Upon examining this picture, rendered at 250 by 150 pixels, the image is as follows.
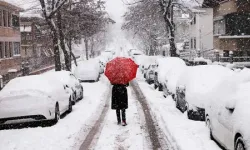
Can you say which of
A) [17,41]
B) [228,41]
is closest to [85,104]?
[228,41]

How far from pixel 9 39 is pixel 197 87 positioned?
28641 millimetres

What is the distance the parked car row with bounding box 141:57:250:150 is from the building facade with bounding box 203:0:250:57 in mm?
18637

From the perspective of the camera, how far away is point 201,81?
12961 millimetres

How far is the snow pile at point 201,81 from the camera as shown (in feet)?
39.4

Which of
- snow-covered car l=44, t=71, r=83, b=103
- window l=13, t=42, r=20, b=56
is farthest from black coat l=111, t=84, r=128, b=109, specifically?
window l=13, t=42, r=20, b=56

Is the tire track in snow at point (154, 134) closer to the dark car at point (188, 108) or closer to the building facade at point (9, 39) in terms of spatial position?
the dark car at point (188, 108)

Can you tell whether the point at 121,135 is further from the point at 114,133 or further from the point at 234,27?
the point at 234,27

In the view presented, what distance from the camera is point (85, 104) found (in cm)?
1730

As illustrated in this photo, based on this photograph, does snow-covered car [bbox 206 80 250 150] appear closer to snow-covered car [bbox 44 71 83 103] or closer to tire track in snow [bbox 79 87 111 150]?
tire track in snow [bbox 79 87 111 150]

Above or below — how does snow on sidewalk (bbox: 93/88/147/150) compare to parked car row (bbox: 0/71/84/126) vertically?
below

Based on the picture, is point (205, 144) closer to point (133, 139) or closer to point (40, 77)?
point (133, 139)

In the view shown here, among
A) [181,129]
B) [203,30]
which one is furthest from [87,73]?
[203,30]

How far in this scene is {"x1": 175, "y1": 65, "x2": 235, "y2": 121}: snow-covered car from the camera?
12.0 meters

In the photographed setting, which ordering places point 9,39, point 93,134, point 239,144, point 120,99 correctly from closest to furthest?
1. point 239,144
2. point 93,134
3. point 120,99
4. point 9,39
